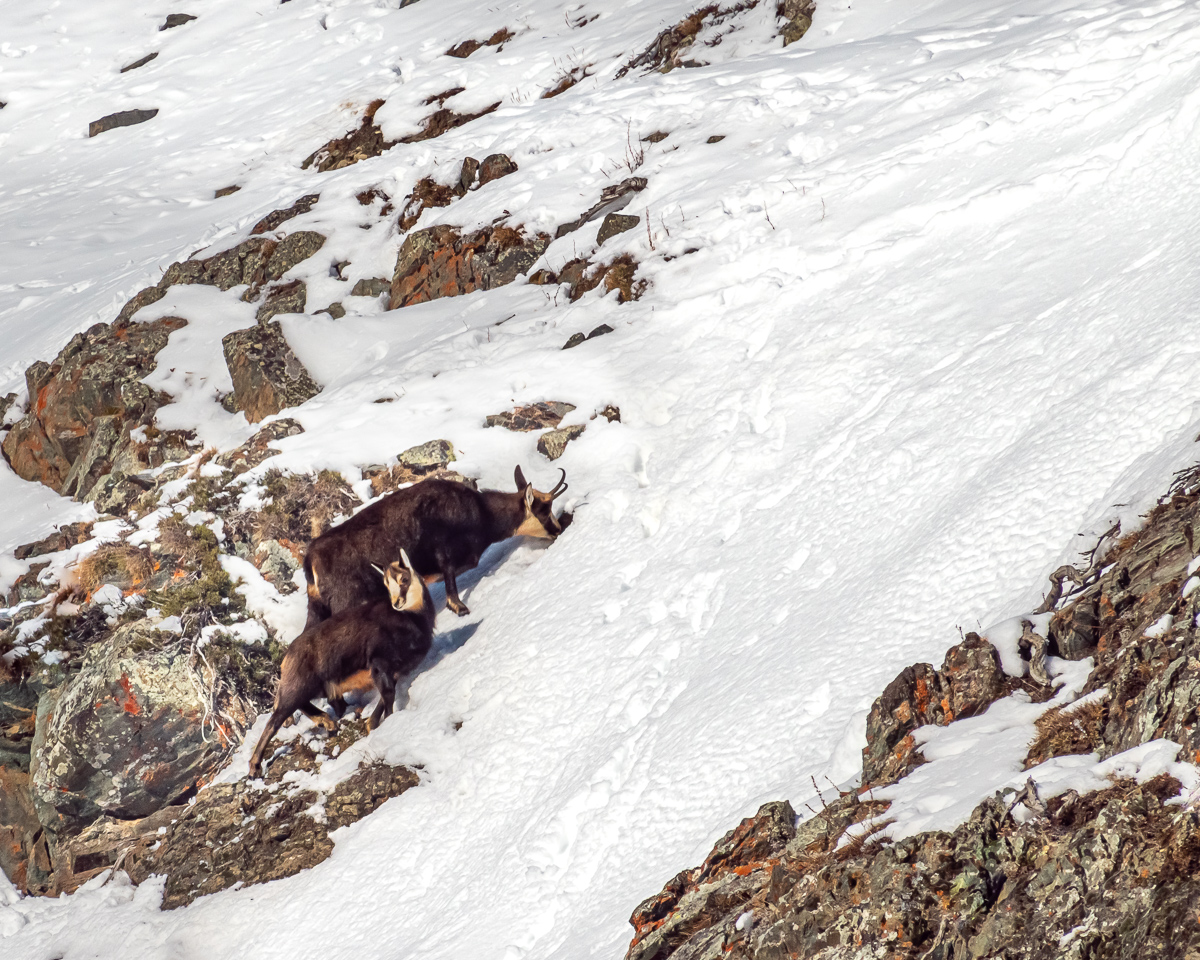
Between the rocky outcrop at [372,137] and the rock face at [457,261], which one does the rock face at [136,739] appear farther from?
the rocky outcrop at [372,137]

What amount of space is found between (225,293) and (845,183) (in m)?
8.96

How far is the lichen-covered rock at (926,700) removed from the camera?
4.75 m

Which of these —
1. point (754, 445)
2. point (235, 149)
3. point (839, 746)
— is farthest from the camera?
point (235, 149)

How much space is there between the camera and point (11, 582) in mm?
10516

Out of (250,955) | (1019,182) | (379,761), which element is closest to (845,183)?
(1019,182)

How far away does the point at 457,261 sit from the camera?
14.0 m

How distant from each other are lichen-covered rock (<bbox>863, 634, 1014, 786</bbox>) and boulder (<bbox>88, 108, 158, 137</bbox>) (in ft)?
86.7

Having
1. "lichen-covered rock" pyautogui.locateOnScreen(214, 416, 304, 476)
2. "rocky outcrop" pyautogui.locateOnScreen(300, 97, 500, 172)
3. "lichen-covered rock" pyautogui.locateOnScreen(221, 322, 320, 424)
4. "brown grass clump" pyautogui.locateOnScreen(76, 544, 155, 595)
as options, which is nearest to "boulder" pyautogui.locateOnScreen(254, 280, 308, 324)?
"lichen-covered rock" pyautogui.locateOnScreen(221, 322, 320, 424)

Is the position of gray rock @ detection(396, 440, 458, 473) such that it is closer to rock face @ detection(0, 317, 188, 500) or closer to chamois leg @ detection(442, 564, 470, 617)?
chamois leg @ detection(442, 564, 470, 617)

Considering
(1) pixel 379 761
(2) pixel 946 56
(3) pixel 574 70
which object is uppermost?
(3) pixel 574 70

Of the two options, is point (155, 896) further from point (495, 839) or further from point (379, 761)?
point (495, 839)

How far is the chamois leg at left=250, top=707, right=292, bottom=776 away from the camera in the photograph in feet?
27.1

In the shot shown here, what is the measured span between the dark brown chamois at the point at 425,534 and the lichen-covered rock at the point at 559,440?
605 mm

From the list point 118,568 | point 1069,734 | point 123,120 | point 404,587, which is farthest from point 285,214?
point 1069,734
